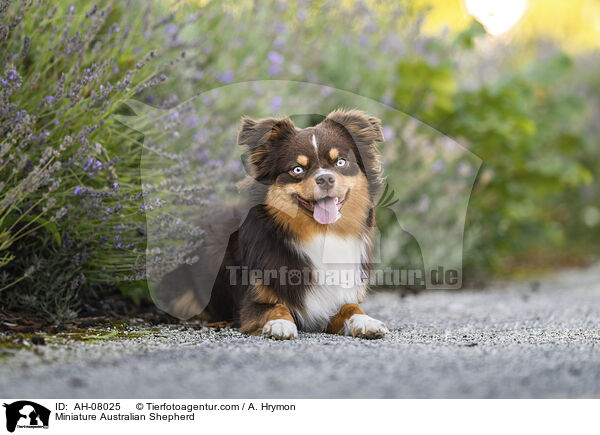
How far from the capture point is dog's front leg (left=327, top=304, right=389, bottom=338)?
3229mm

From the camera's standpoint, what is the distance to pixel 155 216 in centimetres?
352

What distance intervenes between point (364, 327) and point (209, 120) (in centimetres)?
214

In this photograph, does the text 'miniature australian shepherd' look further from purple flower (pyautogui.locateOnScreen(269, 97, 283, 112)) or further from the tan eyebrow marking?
purple flower (pyautogui.locateOnScreen(269, 97, 283, 112))

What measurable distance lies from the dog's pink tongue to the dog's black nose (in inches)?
4.9

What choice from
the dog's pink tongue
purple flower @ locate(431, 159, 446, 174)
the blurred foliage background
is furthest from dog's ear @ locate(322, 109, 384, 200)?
purple flower @ locate(431, 159, 446, 174)

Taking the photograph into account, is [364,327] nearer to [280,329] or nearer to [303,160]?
[280,329]

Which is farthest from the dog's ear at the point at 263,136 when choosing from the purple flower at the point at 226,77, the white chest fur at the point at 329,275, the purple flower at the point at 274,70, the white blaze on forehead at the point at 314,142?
the purple flower at the point at 274,70

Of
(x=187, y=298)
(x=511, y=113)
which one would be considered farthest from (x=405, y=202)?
(x=187, y=298)

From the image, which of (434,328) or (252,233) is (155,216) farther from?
(434,328)

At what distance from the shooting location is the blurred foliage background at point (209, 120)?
330 cm

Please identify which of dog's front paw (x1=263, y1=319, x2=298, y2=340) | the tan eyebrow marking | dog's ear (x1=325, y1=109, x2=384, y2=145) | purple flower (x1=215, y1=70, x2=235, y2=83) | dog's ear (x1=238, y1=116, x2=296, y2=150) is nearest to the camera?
dog's front paw (x1=263, y1=319, x2=298, y2=340)

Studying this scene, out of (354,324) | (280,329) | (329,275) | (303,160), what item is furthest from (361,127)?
(280,329)
